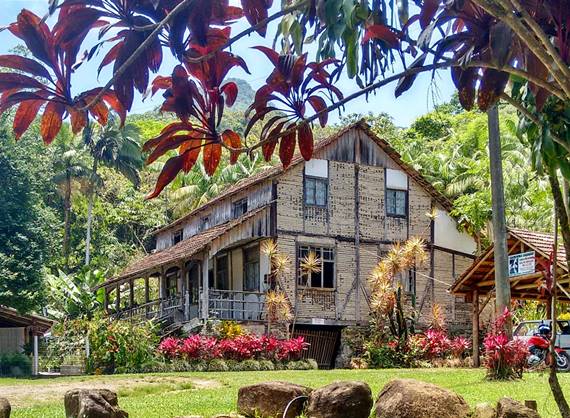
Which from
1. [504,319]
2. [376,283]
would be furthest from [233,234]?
[504,319]

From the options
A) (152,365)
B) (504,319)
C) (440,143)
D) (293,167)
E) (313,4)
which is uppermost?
(440,143)

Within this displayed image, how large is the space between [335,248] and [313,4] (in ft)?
81.7

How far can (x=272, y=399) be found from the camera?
976 cm

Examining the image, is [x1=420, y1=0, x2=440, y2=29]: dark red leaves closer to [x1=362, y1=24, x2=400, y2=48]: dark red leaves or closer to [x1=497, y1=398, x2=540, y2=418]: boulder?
[x1=362, y1=24, x2=400, y2=48]: dark red leaves

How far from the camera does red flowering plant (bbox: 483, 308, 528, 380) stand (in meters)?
15.0

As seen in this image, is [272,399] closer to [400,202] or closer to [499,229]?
[499,229]

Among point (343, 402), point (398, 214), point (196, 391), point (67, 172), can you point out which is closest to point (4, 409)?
point (343, 402)

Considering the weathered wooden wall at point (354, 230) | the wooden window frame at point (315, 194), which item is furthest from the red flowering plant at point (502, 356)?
the wooden window frame at point (315, 194)

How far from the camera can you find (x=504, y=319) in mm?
15242

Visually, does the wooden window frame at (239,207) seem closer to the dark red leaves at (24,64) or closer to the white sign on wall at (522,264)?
the white sign on wall at (522,264)

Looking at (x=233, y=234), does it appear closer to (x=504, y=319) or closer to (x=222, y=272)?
(x=222, y=272)

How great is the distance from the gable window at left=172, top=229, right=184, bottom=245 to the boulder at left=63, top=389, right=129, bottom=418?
25.1 meters

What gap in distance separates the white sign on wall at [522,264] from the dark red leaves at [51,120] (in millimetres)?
15273

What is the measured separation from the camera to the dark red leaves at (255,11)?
3.18 metres
